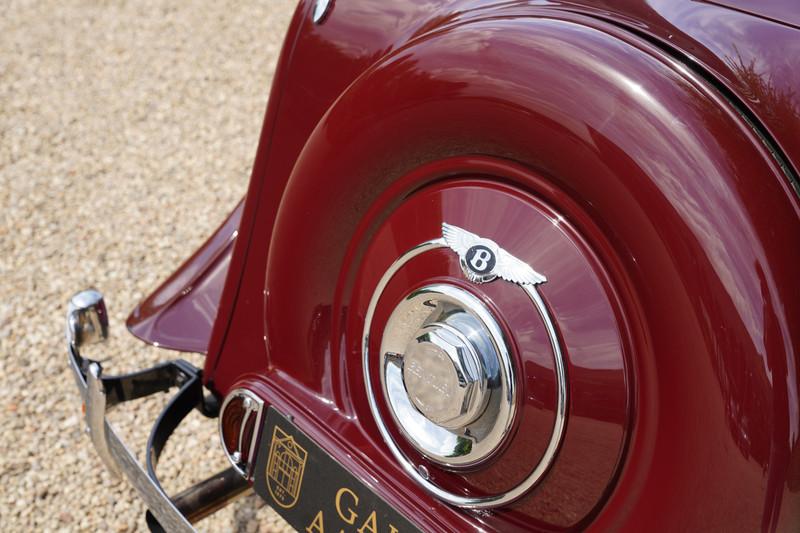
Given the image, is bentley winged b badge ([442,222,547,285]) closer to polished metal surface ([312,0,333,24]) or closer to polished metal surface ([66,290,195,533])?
polished metal surface ([312,0,333,24])

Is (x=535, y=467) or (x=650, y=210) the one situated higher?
(x=650, y=210)

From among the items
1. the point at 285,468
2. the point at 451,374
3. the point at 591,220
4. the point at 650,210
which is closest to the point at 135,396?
the point at 285,468

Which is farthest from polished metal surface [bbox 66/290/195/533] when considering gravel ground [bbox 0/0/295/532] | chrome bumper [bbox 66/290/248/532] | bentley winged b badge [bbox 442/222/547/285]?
bentley winged b badge [bbox 442/222/547/285]

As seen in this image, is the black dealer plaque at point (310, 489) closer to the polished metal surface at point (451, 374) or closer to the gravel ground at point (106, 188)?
the polished metal surface at point (451, 374)

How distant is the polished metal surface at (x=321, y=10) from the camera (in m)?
1.58

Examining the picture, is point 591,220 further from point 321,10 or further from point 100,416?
point 100,416

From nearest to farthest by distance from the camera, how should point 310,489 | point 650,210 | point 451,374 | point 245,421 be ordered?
point 650,210 < point 451,374 < point 310,489 < point 245,421

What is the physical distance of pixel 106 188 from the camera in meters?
4.04

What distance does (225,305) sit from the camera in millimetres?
1821

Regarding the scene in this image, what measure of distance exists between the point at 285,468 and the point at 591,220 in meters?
0.79

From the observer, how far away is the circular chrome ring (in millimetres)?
1206

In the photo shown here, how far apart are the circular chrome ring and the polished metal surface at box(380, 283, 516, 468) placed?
0.06m

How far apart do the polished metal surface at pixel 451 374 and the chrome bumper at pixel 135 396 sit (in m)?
0.63

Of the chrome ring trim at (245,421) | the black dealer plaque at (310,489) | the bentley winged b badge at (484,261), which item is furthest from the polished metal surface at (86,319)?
the bentley winged b badge at (484,261)
